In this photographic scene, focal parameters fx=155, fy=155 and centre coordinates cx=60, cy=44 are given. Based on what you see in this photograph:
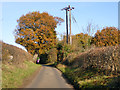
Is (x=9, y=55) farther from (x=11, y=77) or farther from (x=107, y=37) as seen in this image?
(x=107, y=37)

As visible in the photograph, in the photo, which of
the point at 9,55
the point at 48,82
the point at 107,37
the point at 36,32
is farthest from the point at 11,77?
the point at 107,37

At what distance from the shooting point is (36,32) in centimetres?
3806

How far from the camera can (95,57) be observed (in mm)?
12469

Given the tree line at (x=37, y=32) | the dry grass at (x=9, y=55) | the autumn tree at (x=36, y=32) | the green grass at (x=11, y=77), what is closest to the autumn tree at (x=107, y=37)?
the tree line at (x=37, y=32)

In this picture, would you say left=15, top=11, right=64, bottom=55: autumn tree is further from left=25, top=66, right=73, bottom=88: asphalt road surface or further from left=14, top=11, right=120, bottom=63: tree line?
left=25, top=66, right=73, bottom=88: asphalt road surface

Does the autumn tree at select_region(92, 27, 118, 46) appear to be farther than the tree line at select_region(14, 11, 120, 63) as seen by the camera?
Yes

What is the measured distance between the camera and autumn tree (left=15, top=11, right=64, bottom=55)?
37.8 m

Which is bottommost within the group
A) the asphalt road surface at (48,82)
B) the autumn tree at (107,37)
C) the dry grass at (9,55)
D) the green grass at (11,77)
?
the asphalt road surface at (48,82)

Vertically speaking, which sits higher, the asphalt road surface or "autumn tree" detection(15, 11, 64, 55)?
"autumn tree" detection(15, 11, 64, 55)

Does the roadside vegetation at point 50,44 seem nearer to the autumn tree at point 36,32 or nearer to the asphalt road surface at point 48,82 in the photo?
the autumn tree at point 36,32

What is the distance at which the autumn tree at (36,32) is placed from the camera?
37.8m

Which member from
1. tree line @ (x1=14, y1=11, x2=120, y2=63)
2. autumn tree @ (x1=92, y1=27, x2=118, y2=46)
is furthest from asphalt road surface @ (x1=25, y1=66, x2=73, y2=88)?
autumn tree @ (x1=92, y1=27, x2=118, y2=46)

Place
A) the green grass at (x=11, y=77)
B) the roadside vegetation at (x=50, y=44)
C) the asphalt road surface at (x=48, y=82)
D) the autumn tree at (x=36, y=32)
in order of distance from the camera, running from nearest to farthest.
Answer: the green grass at (x=11, y=77) < the asphalt road surface at (x=48, y=82) < the roadside vegetation at (x=50, y=44) < the autumn tree at (x=36, y=32)

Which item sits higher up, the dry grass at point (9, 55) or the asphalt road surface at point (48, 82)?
the dry grass at point (9, 55)
